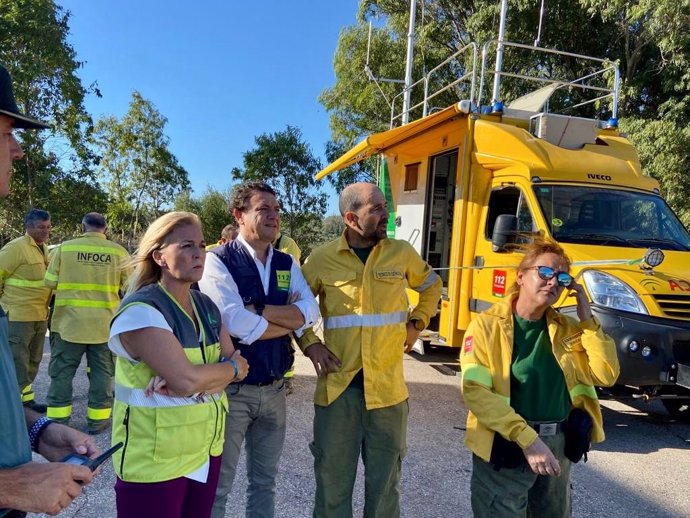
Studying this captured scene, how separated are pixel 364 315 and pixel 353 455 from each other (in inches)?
29.5

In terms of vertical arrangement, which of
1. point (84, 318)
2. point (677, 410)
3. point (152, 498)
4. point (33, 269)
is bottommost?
point (677, 410)

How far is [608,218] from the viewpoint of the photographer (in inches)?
200

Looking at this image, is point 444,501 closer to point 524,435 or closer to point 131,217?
point 524,435

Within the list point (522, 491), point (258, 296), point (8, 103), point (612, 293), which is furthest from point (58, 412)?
point (612, 293)

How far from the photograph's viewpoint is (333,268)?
281cm

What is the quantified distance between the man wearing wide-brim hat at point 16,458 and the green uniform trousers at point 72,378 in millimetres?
3401

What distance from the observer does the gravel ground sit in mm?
3326

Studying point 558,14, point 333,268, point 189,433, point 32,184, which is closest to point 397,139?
point 333,268

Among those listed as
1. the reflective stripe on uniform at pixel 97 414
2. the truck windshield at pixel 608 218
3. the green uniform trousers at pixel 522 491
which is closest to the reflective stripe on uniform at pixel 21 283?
the reflective stripe on uniform at pixel 97 414

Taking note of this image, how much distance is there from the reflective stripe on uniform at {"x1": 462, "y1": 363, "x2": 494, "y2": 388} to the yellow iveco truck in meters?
1.80

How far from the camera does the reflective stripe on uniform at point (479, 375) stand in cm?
220

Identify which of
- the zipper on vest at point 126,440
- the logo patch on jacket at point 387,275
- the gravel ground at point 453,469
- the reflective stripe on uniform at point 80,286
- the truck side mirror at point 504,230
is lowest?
the gravel ground at point 453,469

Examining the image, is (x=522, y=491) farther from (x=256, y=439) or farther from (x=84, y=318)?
(x=84, y=318)

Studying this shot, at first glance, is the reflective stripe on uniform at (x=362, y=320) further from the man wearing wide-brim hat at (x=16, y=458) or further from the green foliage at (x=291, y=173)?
the green foliage at (x=291, y=173)
